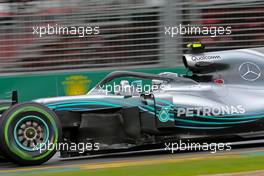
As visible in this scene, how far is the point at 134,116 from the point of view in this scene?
8164mm

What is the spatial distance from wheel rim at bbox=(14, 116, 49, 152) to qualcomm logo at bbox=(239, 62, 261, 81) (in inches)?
103

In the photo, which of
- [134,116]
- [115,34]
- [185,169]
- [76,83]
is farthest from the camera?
[115,34]

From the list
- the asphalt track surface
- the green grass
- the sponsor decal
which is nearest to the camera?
the green grass

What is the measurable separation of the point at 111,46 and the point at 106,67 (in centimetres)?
41

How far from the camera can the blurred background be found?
12.9 meters

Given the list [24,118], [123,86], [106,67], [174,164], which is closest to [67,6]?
[106,67]

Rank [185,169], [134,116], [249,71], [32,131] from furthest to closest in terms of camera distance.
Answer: [249,71]
[134,116]
[32,131]
[185,169]

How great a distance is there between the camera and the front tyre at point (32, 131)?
775cm

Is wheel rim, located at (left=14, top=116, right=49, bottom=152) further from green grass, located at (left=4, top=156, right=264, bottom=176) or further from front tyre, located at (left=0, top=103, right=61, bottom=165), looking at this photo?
green grass, located at (left=4, top=156, right=264, bottom=176)

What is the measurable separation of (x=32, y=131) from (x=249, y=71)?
2.85m

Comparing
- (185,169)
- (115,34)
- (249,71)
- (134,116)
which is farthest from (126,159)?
(115,34)

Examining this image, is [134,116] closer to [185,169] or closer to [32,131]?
[32,131]

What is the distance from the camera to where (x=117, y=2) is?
13.0m

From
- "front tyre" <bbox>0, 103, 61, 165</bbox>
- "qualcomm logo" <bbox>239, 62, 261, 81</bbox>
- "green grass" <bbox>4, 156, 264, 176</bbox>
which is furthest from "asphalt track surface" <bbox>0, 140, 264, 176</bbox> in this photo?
"qualcomm logo" <bbox>239, 62, 261, 81</bbox>
